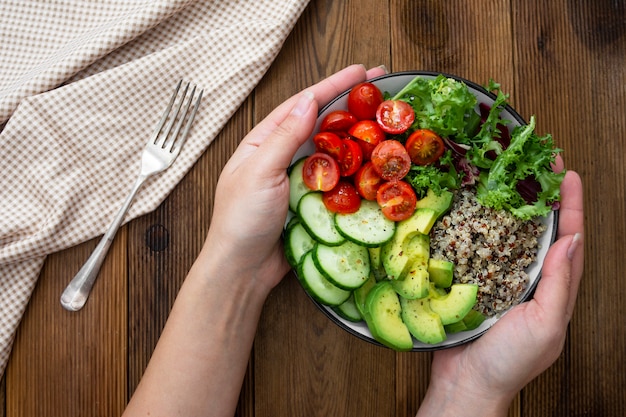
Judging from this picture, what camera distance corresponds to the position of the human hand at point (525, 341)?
1.64 m

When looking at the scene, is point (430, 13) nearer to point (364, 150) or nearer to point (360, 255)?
point (364, 150)

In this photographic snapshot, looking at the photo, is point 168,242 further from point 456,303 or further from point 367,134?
point 456,303

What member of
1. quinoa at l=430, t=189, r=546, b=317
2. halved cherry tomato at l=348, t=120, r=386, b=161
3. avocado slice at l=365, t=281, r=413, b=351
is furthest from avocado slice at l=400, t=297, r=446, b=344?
halved cherry tomato at l=348, t=120, r=386, b=161

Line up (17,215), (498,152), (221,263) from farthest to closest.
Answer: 1. (17,215)
2. (221,263)
3. (498,152)

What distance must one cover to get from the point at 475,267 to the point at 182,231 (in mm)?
1017

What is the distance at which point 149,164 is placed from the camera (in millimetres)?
1979

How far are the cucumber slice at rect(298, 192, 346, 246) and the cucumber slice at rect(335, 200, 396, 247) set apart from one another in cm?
2

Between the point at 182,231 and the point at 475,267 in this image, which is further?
the point at 182,231

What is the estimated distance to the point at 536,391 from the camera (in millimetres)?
2037

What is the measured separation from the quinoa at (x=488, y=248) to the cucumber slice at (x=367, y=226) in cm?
15

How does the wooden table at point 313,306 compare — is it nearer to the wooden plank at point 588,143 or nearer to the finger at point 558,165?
the wooden plank at point 588,143

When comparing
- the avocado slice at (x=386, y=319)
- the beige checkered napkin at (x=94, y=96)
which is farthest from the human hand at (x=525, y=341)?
the beige checkered napkin at (x=94, y=96)

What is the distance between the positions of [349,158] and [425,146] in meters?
0.23

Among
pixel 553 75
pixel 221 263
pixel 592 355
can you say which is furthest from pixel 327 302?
pixel 553 75
